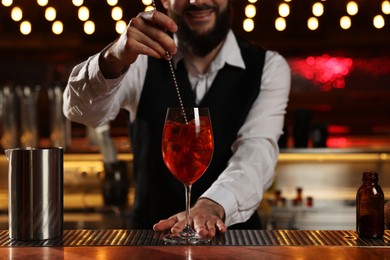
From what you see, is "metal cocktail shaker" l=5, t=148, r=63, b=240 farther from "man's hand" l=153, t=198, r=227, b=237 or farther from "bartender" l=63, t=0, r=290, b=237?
"bartender" l=63, t=0, r=290, b=237

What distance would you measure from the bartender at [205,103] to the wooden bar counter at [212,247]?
60 centimetres

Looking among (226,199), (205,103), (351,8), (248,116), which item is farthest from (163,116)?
(351,8)

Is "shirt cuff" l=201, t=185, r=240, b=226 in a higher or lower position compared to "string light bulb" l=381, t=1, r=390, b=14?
lower

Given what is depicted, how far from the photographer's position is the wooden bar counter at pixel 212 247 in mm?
1379

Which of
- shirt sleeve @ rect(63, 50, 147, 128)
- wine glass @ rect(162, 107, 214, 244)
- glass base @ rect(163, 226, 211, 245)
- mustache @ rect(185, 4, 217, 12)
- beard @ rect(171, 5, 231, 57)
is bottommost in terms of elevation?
glass base @ rect(163, 226, 211, 245)

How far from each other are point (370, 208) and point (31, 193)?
0.75 metres

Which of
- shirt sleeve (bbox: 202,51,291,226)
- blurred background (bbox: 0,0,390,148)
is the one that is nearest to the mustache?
shirt sleeve (bbox: 202,51,291,226)

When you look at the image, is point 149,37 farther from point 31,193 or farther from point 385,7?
point 385,7

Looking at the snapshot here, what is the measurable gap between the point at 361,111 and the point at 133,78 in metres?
3.16

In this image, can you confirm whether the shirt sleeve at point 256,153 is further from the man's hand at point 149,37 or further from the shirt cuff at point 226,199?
the man's hand at point 149,37

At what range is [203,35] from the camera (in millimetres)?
2424

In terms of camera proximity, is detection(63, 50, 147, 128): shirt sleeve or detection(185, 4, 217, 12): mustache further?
detection(185, 4, 217, 12): mustache

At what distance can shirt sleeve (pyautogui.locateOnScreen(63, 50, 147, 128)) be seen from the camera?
197 cm

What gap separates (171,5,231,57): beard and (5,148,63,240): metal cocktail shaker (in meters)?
1.00
